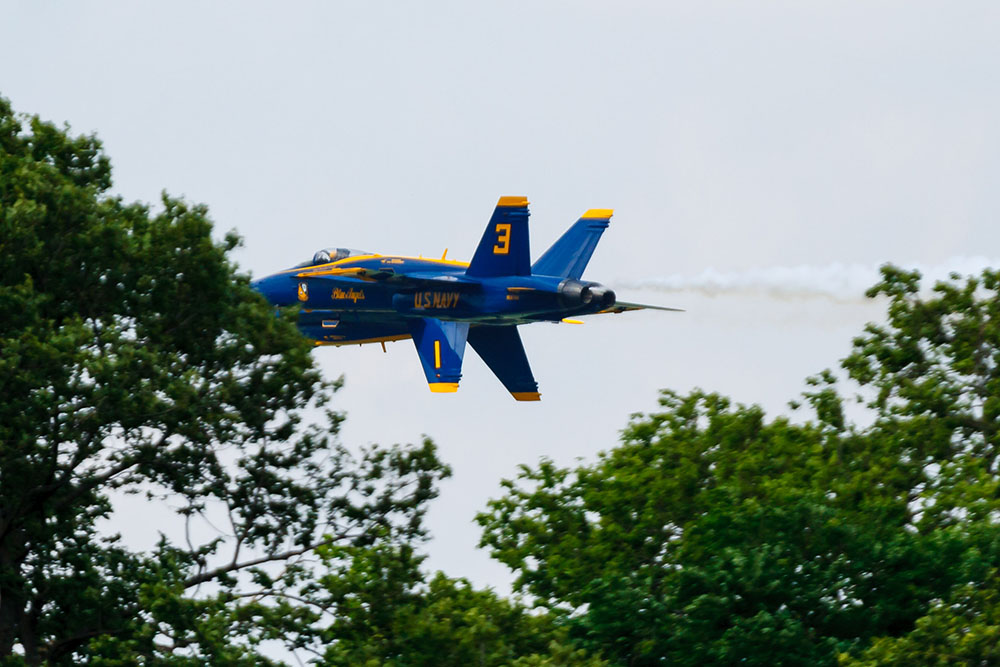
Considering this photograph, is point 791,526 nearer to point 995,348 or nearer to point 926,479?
point 926,479

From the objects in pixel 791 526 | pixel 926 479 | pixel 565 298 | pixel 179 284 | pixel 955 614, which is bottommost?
pixel 955 614

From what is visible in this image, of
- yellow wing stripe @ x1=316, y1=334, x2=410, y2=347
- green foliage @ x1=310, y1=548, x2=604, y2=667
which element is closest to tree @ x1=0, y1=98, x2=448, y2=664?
green foliage @ x1=310, y1=548, x2=604, y2=667

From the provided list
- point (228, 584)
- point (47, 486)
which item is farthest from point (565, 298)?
point (47, 486)

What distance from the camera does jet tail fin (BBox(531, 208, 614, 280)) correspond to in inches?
2163

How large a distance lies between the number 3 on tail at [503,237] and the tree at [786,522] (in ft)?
29.5

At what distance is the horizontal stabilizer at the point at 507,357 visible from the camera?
60219mm

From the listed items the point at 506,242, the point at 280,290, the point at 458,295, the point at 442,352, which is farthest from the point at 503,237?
the point at 280,290

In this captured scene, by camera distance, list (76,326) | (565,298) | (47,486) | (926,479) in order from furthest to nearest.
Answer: (565,298)
(926,479)
(47,486)
(76,326)

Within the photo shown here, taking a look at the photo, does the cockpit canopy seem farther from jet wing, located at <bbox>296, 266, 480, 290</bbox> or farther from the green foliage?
the green foliage

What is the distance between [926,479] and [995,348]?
28.6ft

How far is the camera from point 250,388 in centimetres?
3819

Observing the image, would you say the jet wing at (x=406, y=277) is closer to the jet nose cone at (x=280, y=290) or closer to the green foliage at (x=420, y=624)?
the jet nose cone at (x=280, y=290)

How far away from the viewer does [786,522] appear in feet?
122

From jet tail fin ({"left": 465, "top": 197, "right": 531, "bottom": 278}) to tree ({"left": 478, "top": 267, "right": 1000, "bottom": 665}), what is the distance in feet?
28.3
